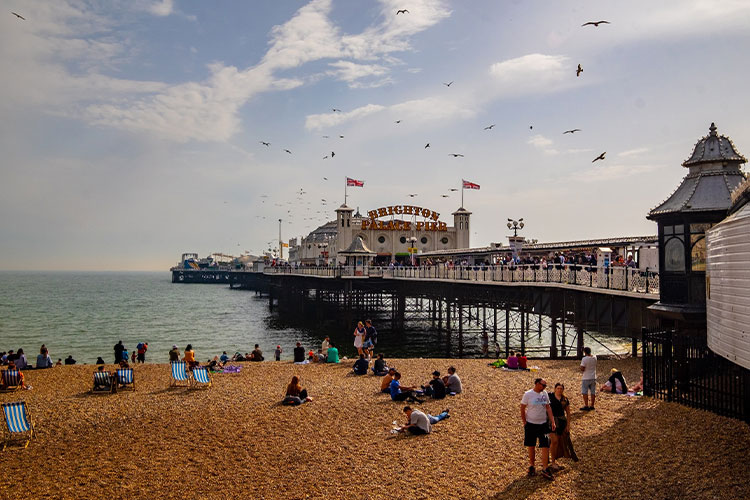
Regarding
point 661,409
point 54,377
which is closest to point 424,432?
point 661,409

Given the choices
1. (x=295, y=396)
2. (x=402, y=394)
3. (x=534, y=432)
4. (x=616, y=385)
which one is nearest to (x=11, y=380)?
(x=295, y=396)

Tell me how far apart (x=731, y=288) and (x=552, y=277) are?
13645 mm

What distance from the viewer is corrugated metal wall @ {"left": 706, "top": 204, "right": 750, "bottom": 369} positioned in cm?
761

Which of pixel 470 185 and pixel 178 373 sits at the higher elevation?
A: pixel 470 185

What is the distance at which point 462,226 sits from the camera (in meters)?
68.3

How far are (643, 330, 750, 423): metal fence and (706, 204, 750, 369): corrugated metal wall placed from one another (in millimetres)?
1398

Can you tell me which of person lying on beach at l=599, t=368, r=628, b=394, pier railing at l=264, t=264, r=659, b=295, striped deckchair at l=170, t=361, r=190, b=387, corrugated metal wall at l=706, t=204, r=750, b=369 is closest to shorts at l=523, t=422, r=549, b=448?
corrugated metal wall at l=706, t=204, r=750, b=369

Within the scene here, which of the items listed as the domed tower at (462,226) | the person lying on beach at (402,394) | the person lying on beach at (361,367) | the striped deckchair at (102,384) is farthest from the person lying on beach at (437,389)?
the domed tower at (462,226)

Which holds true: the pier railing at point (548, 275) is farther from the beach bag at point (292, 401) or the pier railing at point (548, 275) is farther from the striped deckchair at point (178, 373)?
the striped deckchair at point (178, 373)

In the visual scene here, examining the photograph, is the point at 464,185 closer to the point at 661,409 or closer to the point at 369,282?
the point at 369,282

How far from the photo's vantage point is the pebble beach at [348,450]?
7973 mm

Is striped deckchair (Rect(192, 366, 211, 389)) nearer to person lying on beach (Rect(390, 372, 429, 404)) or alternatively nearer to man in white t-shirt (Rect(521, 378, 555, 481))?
person lying on beach (Rect(390, 372, 429, 404))

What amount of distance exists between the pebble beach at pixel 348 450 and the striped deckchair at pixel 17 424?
1.26 ft

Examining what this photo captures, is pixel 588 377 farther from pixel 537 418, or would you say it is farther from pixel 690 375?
pixel 537 418
